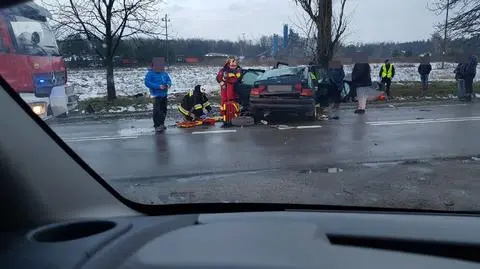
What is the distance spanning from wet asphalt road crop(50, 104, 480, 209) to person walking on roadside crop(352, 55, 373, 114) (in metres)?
1.57

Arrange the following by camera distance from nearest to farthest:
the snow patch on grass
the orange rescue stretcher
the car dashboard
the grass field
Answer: the car dashboard → the orange rescue stretcher → the snow patch on grass → the grass field

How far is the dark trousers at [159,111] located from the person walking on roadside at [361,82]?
5400 mm

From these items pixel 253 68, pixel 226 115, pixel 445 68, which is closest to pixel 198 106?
pixel 226 115

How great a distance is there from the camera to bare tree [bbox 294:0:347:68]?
15.1 metres

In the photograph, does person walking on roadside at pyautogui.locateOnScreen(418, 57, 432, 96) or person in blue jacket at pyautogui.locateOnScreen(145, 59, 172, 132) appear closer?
person in blue jacket at pyautogui.locateOnScreen(145, 59, 172, 132)

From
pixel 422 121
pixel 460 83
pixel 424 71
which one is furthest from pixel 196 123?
pixel 424 71

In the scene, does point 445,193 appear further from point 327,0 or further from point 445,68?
point 445,68

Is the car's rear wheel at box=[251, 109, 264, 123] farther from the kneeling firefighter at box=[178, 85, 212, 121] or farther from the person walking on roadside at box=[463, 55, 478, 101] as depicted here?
the person walking on roadside at box=[463, 55, 478, 101]

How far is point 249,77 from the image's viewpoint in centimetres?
1298

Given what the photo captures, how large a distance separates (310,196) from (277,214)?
2.79 m

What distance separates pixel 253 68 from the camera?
41.1ft

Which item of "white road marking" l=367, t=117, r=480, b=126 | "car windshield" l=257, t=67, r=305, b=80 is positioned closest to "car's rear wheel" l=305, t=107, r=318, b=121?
"car windshield" l=257, t=67, r=305, b=80

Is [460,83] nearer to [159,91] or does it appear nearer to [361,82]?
[361,82]

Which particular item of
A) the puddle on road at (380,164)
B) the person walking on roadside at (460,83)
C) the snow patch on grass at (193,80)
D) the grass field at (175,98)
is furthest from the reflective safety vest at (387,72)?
the puddle on road at (380,164)
